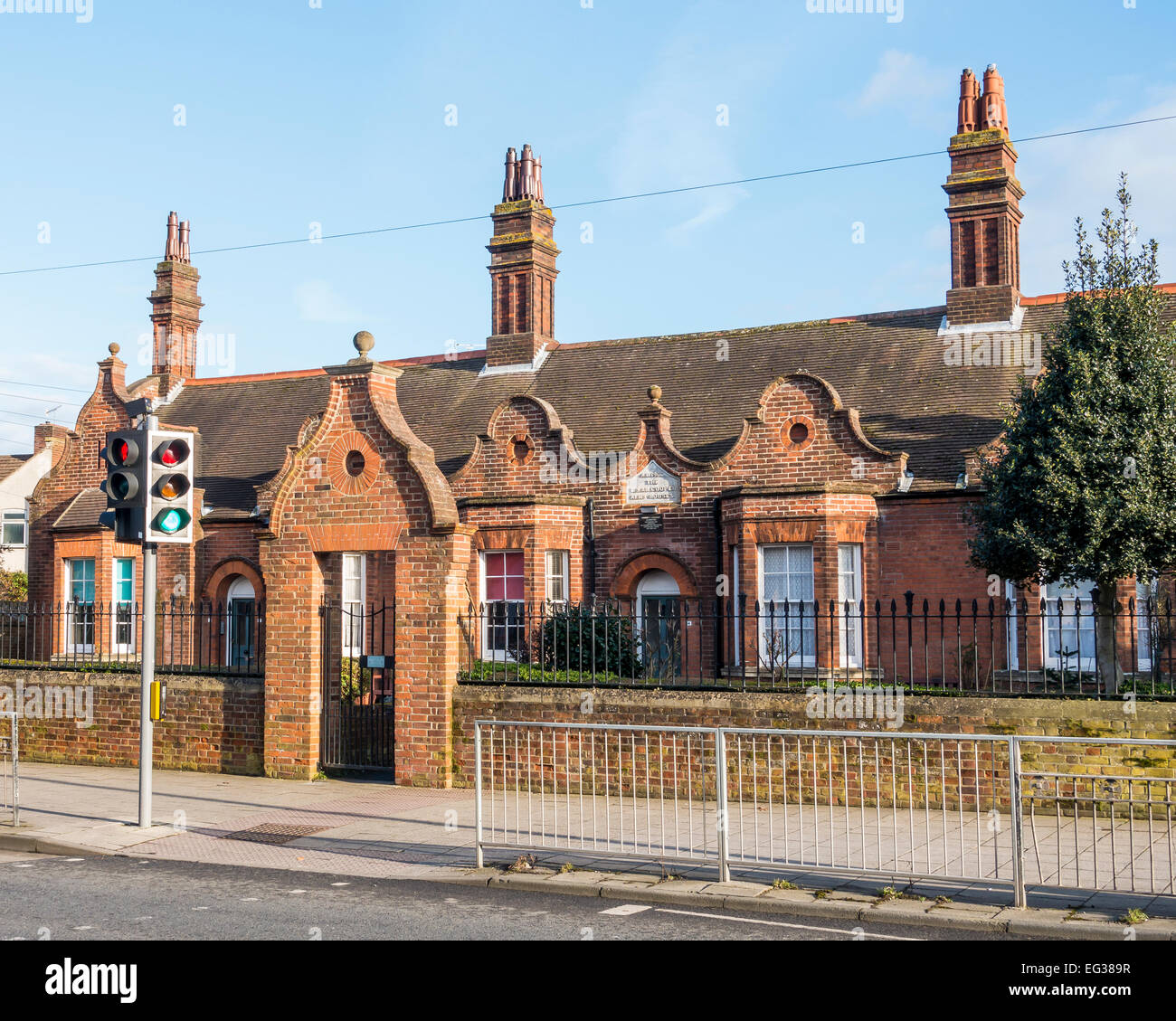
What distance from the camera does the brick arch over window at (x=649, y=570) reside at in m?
21.6

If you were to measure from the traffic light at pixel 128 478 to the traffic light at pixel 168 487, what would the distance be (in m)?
0.08

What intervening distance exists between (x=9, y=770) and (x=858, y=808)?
10861 millimetres

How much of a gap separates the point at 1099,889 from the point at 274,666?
9.89 meters

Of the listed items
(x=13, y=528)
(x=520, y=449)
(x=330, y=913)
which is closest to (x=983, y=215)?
(x=520, y=449)

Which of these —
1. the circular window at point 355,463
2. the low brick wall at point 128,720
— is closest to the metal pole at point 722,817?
the circular window at point 355,463

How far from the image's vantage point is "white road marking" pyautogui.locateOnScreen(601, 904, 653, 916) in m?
8.09

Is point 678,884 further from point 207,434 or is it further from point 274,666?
point 207,434

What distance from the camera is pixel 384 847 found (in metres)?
10.5

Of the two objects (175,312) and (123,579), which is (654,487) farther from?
(175,312)

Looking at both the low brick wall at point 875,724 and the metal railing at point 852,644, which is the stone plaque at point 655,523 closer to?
the metal railing at point 852,644

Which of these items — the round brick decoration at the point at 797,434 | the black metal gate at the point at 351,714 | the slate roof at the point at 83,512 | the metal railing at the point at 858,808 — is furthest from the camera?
the slate roof at the point at 83,512

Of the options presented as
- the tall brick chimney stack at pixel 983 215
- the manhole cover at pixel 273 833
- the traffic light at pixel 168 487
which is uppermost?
the tall brick chimney stack at pixel 983 215
